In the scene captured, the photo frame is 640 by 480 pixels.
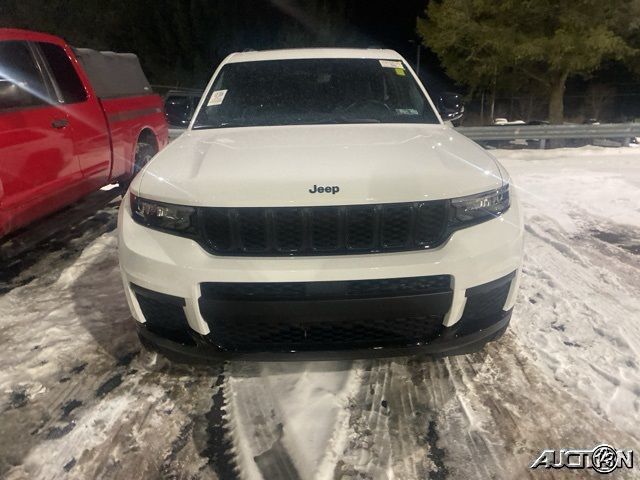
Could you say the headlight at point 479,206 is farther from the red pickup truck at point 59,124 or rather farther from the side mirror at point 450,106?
the red pickup truck at point 59,124

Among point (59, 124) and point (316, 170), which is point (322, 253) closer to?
point (316, 170)

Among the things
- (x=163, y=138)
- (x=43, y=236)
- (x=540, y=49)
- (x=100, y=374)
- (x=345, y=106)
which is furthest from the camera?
(x=540, y=49)

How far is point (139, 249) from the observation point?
7.72 feet

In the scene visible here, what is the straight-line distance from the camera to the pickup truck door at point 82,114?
4.70 meters

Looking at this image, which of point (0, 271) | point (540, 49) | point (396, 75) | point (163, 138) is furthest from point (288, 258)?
point (540, 49)

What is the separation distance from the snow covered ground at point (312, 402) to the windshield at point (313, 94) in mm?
1563

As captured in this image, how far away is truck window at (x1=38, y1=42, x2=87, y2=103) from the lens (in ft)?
15.6

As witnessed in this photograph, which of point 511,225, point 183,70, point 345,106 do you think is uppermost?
point 345,106

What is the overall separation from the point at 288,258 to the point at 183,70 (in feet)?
88.7

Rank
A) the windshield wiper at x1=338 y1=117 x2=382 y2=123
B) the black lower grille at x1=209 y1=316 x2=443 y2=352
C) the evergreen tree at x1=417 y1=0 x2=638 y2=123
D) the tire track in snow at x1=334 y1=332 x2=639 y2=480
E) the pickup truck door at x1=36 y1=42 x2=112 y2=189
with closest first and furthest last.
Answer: the tire track in snow at x1=334 y1=332 x2=639 y2=480
the black lower grille at x1=209 y1=316 x2=443 y2=352
the windshield wiper at x1=338 y1=117 x2=382 y2=123
the pickup truck door at x1=36 y1=42 x2=112 y2=189
the evergreen tree at x1=417 y1=0 x2=638 y2=123

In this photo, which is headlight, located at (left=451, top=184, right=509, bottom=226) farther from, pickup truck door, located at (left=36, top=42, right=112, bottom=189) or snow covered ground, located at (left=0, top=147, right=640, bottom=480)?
pickup truck door, located at (left=36, top=42, right=112, bottom=189)

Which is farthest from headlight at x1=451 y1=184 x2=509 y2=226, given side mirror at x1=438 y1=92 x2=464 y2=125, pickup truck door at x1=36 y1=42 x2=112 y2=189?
pickup truck door at x1=36 y1=42 x2=112 y2=189

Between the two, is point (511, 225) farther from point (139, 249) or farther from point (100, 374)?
point (100, 374)

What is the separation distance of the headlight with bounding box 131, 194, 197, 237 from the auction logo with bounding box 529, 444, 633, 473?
183 cm
